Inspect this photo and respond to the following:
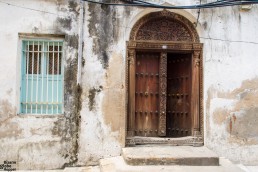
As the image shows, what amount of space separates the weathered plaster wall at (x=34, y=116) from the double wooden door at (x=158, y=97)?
1.37m

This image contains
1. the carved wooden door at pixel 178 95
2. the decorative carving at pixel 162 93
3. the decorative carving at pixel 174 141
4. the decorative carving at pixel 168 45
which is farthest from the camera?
the carved wooden door at pixel 178 95

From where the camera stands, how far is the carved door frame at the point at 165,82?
600 centimetres

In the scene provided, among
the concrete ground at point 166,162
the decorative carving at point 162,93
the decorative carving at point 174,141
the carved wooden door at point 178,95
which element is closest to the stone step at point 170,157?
the concrete ground at point 166,162

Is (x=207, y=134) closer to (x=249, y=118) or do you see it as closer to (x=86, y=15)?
(x=249, y=118)

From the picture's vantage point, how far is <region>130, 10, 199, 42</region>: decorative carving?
6.15 meters

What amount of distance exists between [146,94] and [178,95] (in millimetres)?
762

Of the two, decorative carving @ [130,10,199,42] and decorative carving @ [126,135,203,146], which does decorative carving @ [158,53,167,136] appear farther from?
decorative carving @ [130,10,199,42]

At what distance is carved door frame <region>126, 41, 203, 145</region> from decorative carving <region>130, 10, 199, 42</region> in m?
0.15

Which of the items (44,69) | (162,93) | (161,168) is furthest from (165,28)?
(161,168)

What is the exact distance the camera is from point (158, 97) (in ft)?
20.7

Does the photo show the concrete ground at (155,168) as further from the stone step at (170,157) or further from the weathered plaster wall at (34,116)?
the weathered plaster wall at (34,116)

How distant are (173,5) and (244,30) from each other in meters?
1.63

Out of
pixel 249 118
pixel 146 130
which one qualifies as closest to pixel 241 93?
pixel 249 118

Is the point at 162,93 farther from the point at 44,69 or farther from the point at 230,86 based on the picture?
the point at 44,69
